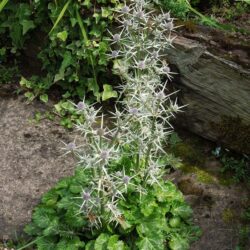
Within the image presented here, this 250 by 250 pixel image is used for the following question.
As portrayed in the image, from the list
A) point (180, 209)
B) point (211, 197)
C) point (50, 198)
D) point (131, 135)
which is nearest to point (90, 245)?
point (50, 198)

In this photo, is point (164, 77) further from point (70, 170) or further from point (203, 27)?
point (70, 170)

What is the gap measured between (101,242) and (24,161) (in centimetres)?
137

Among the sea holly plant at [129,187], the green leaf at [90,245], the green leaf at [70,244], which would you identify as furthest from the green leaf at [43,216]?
the green leaf at [90,245]

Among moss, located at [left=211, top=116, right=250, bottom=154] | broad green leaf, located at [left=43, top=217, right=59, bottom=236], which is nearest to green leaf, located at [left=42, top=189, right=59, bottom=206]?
broad green leaf, located at [left=43, top=217, right=59, bottom=236]

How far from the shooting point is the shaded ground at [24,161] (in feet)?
14.5

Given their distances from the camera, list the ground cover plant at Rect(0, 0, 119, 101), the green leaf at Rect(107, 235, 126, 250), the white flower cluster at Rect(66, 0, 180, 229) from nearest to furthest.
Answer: the white flower cluster at Rect(66, 0, 180, 229)
the green leaf at Rect(107, 235, 126, 250)
the ground cover plant at Rect(0, 0, 119, 101)

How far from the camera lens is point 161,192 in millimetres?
4039

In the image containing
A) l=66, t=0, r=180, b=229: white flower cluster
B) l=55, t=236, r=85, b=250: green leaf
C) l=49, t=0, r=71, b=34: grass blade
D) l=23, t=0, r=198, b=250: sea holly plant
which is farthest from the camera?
l=49, t=0, r=71, b=34: grass blade

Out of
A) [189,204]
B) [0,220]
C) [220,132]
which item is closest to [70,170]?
[0,220]

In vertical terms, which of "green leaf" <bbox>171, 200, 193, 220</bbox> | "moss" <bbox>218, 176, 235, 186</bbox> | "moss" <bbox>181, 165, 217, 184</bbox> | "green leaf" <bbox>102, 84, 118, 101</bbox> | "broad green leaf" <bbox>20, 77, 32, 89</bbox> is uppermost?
"broad green leaf" <bbox>20, 77, 32, 89</bbox>

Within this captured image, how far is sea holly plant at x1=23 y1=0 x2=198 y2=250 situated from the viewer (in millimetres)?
3359

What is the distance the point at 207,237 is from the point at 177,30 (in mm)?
1835

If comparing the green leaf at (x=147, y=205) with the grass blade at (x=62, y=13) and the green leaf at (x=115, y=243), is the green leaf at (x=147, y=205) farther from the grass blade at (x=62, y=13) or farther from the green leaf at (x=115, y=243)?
the grass blade at (x=62, y=13)

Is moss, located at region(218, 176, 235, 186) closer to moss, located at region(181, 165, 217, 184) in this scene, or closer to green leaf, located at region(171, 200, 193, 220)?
moss, located at region(181, 165, 217, 184)
